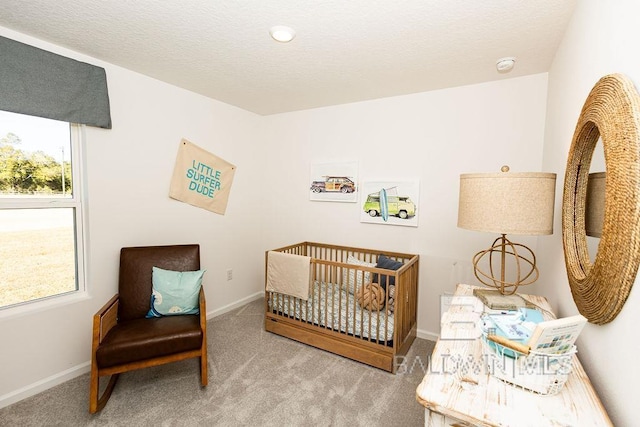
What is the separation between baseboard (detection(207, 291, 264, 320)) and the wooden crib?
702mm

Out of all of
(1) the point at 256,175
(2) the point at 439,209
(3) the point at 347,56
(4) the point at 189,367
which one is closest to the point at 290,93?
(3) the point at 347,56

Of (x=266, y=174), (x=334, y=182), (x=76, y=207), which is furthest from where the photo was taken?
(x=266, y=174)

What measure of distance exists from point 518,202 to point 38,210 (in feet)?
9.78

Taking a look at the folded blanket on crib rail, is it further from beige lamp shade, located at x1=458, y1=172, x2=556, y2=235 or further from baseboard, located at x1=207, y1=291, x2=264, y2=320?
beige lamp shade, located at x1=458, y1=172, x2=556, y2=235

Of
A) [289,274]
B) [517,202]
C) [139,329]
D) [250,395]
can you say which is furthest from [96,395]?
[517,202]

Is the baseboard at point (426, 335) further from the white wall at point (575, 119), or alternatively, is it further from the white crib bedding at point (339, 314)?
the white wall at point (575, 119)

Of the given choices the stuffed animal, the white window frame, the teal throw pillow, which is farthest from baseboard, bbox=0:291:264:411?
the stuffed animal

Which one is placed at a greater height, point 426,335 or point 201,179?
point 201,179

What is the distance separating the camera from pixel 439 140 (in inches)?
106

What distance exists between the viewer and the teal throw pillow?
2.28m

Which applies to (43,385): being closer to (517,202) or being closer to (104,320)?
(104,320)

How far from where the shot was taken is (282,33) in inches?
70.0

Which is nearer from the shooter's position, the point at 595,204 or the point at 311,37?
the point at 595,204

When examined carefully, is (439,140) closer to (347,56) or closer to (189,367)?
(347,56)
